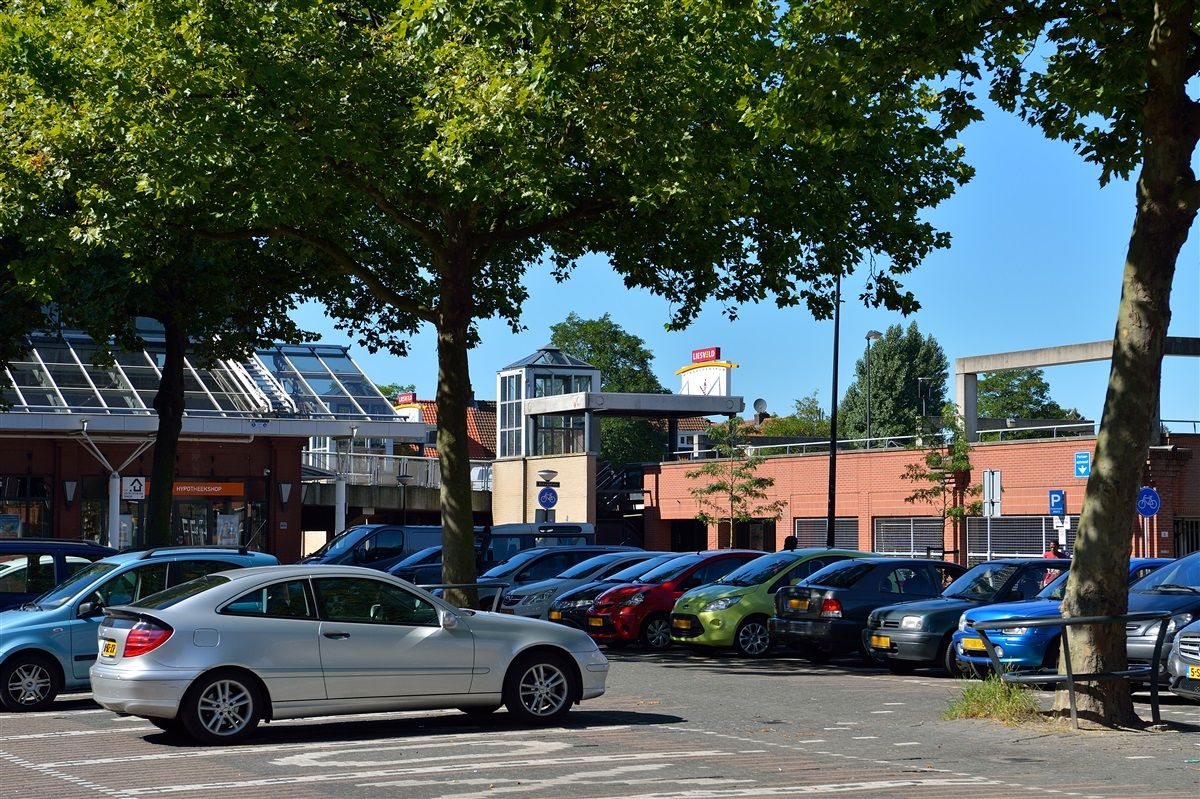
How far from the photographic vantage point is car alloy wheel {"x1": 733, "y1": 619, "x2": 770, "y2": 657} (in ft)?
72.8

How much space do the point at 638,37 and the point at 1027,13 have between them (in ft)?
19.1

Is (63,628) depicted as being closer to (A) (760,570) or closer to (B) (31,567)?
(B) (31,567)

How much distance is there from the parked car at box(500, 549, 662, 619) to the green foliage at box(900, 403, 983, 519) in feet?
57.7

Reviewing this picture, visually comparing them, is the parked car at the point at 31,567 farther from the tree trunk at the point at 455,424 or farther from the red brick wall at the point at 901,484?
the red brick wall at the point at 901,484

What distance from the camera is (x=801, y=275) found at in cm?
2252

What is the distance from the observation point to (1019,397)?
309 feet

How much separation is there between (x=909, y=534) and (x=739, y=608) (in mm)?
25158

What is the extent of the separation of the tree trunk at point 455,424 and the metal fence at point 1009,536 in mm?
22577

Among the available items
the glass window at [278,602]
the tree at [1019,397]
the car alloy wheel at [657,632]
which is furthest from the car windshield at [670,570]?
the tree at [1019,397]

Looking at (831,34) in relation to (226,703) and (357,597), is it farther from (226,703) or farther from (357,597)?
(226,703)

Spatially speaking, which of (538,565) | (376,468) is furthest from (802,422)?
(538,565)

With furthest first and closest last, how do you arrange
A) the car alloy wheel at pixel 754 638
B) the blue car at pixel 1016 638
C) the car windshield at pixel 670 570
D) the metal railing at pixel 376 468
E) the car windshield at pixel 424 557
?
1. the metal railing at pixel 376 468
2. the car windshield at pixel 424 557
3. the car windshield at pixel 670 570
4. the car alloy wheel at pixel 754 638
5. the blue car at pixel 1016 638

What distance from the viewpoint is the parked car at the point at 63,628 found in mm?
15086

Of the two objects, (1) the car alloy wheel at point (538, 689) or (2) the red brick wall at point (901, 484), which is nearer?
(1) the car alloy wheel at point (538, 689)
